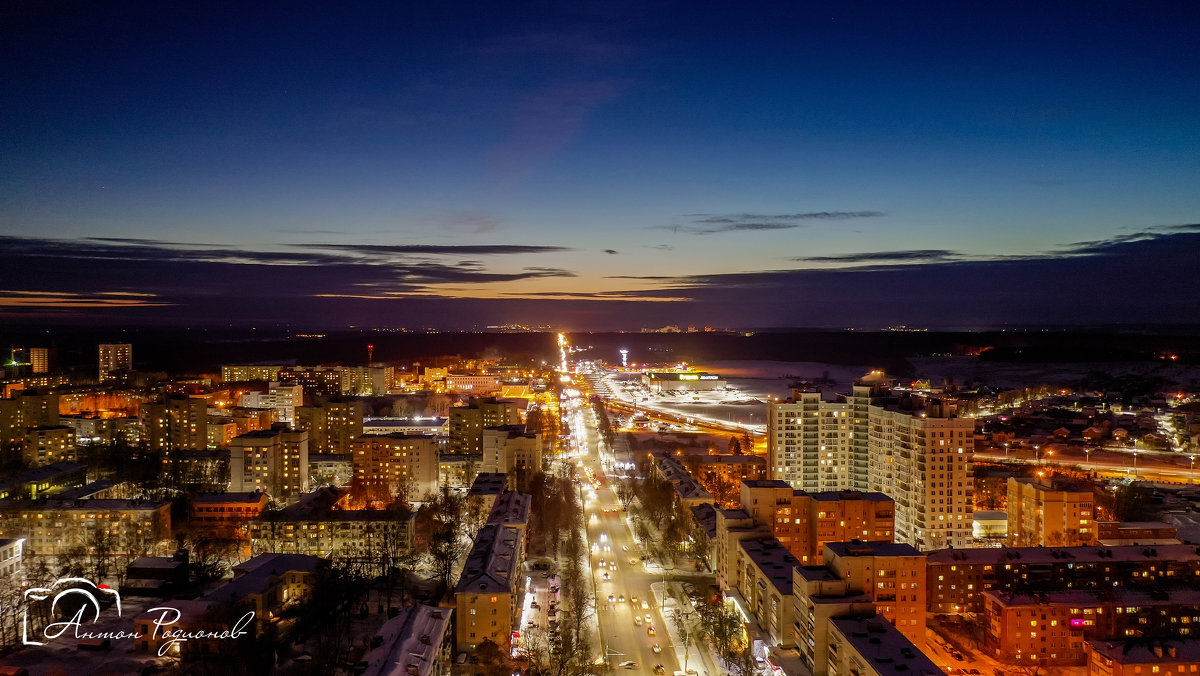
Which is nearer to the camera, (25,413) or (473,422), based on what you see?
(473,422)

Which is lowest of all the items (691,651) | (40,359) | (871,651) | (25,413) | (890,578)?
(691,651)

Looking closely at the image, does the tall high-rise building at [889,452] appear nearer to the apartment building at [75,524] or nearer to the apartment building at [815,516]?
the apartment building at [815,516]

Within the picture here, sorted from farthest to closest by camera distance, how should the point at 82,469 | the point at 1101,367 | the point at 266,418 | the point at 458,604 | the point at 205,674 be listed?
the point at 1101,367
the point at 266,418
the point at 82,469
the point at 458,604
the point at 205,674

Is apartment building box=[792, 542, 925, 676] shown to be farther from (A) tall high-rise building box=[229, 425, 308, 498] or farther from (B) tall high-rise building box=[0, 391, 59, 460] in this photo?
(B) tall high-rise building box=[0, 391, 59, 460]

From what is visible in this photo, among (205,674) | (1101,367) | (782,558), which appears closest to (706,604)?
(782,558)

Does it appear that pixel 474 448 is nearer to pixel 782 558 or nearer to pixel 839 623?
pixel 782 558

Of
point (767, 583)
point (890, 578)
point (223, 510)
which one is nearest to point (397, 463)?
point (223, 510)

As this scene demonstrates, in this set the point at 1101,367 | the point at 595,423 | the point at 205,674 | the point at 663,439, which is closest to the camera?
the point at 205,674

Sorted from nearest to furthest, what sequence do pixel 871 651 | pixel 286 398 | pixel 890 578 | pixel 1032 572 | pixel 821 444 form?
1. pixel 871 651
2. pixel 890 578
3. pixel 1032 572
4. pixel 821 444
5. pixel 286 398

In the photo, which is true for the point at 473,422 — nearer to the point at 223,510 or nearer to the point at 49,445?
the point at 223,510
